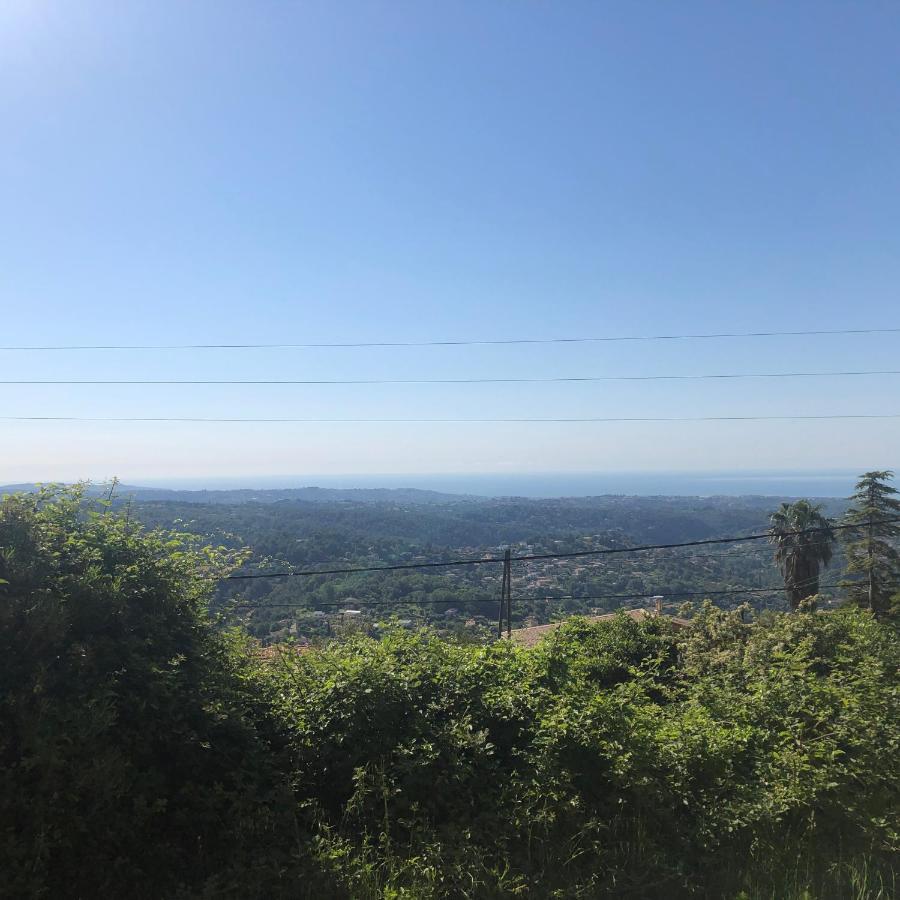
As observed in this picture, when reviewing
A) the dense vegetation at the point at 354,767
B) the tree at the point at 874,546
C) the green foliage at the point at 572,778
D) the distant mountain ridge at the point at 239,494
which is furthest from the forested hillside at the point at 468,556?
the tree at the point at 874,546

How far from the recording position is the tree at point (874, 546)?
71.2ft

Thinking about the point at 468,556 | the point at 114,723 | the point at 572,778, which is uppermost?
the point at 114,723

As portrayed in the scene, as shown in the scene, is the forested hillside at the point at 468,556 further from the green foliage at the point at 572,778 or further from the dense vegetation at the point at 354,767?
the green foliage at the point at 572,778

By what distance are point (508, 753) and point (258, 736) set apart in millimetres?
1722

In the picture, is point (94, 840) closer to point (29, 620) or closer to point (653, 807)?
point (29, 620)

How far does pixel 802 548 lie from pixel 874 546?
2365mm

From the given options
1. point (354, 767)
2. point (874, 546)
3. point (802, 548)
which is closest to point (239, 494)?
point (802, 548)

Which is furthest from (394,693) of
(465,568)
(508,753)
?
(465,568)

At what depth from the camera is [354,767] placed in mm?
3814

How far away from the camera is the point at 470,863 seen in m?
3.21

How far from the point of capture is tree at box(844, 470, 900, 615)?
21.7m

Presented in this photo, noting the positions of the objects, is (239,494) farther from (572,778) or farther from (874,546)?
(572,778)

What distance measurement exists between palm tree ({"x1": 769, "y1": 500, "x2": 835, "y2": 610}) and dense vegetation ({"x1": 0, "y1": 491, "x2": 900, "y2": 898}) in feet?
70.1

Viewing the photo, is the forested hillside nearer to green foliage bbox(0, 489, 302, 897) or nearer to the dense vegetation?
green foliage bbox(0, 489, 302, 897)
